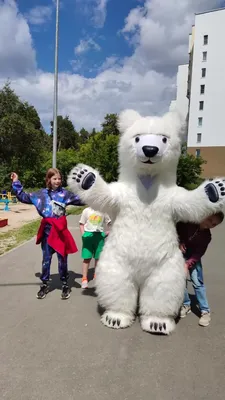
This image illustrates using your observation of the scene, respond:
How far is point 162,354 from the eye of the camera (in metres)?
3.17

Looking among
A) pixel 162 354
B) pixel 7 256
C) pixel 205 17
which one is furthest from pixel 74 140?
pixel 162 354

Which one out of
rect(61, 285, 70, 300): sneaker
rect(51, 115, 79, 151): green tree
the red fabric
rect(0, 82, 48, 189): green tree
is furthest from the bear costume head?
rect(51, 115, 79, 151): green tree

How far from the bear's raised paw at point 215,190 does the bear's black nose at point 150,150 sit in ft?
1.98

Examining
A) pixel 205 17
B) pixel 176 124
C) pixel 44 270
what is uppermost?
pixel 205 17

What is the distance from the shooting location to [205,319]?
387cm

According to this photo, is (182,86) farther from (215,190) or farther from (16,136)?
(215,190)

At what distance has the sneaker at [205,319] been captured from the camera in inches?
150

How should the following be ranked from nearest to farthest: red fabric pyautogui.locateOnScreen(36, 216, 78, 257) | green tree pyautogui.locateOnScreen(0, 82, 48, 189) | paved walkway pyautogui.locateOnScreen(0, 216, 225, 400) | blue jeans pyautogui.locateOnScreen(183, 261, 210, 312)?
1. paved walkway pyautogui.locateOnScreen(0, 216, 225, 400)
2. blue jeans pyautogui.locateOnScreen(183, 261, 210, 312)
3. red fabric pyautogui.locateOnScreen(36, 216, 78, 257)
4. green tree pyautogui.locateOnScreen(0, 82, 48, 189)

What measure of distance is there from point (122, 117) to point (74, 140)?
56.3 m

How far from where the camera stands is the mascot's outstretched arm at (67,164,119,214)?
359cm

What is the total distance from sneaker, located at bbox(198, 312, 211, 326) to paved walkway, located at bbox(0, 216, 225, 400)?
7cm

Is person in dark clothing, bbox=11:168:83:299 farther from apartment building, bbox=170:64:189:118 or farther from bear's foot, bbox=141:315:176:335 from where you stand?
apartment building, bbox=170:64:189:118

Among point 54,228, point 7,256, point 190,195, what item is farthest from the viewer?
point 7,256

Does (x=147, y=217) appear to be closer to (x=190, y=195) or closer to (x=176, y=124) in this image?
(x=190, y=195)
